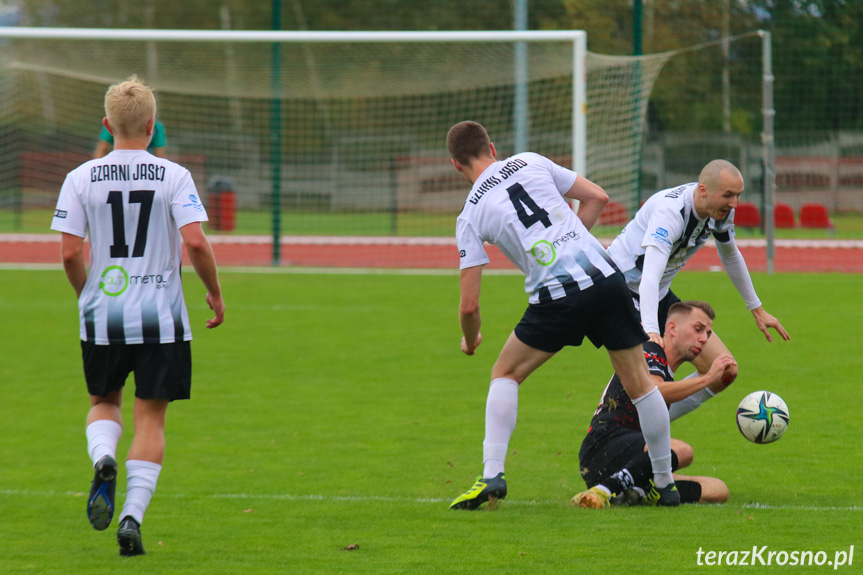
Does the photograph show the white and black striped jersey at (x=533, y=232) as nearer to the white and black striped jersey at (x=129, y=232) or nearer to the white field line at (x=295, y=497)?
the white field line at (x=295, y=497)

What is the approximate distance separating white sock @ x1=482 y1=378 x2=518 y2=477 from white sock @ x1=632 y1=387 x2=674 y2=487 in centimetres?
59

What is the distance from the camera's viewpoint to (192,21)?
4131cm

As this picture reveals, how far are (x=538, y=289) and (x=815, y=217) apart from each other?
18.8 m

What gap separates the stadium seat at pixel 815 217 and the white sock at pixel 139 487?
64.9 ft

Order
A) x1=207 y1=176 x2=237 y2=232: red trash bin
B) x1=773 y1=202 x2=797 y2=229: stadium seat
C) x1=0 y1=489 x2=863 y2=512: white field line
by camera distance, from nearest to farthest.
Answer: x1=0 y1=489 x2=863 y2=512: white field line → x1=773 y1=202 x2=797 y2=229: stadium seat → x1=207 y1=176 x2=237 y2=232: red trash bin

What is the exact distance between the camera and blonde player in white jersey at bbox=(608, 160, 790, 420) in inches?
199

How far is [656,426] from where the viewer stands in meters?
4.75

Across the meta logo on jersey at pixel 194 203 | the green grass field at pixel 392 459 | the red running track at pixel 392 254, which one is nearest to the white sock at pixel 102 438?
the green grass field at pixel 392 459

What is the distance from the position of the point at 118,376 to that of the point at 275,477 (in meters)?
1.52

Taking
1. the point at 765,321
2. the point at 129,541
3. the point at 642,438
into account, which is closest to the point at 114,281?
the point at 129,541

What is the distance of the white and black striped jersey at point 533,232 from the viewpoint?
4.79 meters

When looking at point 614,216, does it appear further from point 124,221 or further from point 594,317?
point 124,221

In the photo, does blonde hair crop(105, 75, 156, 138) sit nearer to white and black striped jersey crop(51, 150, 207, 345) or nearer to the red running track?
white and black striped jersey crop(51, 150, 207, 345)

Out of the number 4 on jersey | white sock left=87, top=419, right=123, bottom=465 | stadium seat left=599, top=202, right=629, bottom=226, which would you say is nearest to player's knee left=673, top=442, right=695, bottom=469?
the number 4 on jersey
